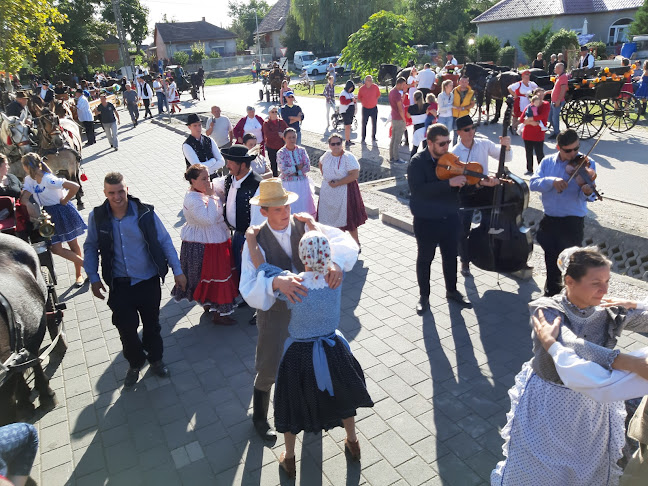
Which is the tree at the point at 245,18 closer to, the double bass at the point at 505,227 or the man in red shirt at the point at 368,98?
the man in red shirt at the point at 368,98

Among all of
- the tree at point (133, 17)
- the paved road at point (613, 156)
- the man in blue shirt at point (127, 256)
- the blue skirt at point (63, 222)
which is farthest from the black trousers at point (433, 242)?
the tree at point (133, 17)

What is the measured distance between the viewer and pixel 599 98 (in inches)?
475

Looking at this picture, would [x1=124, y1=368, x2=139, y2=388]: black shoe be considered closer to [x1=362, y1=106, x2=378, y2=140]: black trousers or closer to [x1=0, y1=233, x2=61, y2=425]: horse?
[x1=0, y1=233, x2=61, y2=425]: horse

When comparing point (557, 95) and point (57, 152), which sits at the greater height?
point (557, 95)

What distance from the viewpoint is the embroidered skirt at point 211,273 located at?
5.39m

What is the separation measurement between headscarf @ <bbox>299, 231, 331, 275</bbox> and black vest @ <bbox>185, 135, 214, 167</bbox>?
5.11 metres

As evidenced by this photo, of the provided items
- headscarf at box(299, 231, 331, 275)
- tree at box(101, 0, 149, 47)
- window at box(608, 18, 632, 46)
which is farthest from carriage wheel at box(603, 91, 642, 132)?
tree at box(101, 0, 149, 47)

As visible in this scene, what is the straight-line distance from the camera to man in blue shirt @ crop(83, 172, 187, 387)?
427cm

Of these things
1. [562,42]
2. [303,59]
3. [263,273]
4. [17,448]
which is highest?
[303,59]

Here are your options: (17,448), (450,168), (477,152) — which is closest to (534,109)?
(477,152)

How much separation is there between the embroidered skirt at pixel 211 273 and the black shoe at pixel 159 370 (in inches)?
35.5

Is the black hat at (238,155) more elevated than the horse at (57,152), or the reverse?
the black hat at (238,155)

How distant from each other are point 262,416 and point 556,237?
3.39m

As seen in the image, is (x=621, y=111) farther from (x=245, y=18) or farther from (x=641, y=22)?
(x=245, y=18)
